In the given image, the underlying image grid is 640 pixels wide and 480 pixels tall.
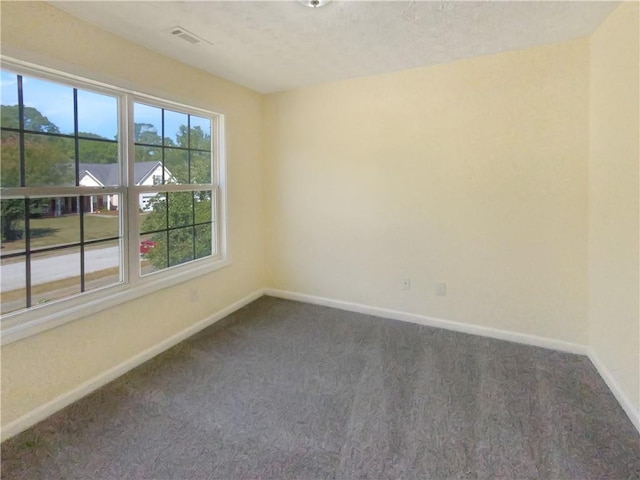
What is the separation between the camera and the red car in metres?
2.73

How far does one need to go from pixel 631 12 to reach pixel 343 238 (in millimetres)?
2626

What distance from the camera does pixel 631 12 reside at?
1.94 m

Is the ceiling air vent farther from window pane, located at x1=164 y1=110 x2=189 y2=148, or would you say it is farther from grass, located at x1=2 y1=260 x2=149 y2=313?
grass, located at x1=2 y1=260 x2=149 y2=313

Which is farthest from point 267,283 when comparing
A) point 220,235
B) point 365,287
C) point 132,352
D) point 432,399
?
point 432,399

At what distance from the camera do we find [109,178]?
245 cm

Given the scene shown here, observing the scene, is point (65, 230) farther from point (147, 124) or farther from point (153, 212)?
point (147, 124)

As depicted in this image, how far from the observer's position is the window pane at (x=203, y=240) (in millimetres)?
3299

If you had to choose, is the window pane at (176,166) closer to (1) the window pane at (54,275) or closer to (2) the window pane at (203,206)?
(2) the window pane at (203,206)

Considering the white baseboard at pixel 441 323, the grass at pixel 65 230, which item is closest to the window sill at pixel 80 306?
→ the grass at pixel 65 230

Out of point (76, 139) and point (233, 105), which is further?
point (233, 105)

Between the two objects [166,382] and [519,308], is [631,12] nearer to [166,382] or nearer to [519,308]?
[519,308]

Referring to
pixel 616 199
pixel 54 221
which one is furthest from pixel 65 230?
pixel 616 199

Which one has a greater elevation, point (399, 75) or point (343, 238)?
point (399, 75)

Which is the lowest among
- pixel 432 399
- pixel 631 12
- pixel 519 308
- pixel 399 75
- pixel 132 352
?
pixel 432 399
